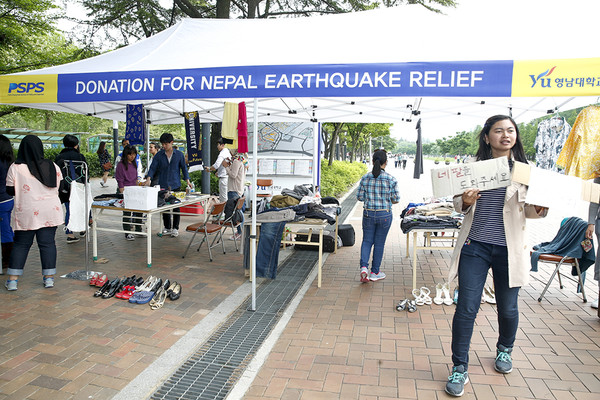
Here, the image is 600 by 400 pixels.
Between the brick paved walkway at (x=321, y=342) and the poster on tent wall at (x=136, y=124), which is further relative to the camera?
the poster on tent wall at (x=136, y=124)

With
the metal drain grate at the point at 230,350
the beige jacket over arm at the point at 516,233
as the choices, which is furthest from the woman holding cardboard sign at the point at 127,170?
the beige jacket over arm at the point at 516,233

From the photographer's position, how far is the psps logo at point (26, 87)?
4.68 metres

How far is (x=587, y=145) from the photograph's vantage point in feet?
13.4

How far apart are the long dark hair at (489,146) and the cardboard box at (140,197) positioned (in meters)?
4.36

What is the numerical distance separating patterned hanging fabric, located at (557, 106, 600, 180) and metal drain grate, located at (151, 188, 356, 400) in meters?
3.39

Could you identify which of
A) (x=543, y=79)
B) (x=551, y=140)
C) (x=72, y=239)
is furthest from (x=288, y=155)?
(x=543, y=79)

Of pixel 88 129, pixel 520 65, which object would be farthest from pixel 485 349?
pixel 88 129

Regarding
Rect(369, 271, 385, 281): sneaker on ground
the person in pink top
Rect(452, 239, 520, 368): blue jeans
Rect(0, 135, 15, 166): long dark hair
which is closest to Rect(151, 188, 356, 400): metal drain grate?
Rect(369, 271, 385, 281): sneaker on ground

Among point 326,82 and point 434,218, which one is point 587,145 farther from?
point 326,82

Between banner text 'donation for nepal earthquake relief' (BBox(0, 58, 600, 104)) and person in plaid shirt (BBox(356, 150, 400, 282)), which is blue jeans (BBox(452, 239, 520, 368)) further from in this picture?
person in plaid shirt (BBox(356, 150, 400, 282))

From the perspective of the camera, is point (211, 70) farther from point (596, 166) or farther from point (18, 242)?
point (596, 166)

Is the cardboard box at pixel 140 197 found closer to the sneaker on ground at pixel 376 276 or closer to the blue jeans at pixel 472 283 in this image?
the sneaker on ground at pixel 376 276

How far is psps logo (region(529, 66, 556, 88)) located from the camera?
3.32m

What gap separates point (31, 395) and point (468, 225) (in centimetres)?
329
